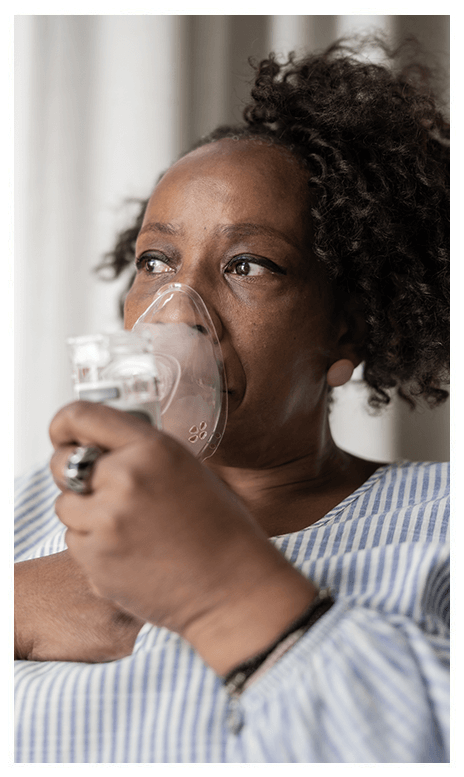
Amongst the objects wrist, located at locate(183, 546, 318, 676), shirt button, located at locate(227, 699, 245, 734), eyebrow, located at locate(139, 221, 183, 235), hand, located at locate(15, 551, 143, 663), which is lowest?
hand, located at locate(15, 551, 143, 663)

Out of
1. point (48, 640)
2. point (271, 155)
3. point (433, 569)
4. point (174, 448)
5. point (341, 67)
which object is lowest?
point (48, 640)

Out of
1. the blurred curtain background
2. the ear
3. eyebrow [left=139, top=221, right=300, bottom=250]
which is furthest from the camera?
the blurred curtain background

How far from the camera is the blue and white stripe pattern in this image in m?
0.51

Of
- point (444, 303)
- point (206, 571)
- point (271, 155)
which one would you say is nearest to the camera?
point (206, 571)

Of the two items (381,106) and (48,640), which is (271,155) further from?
(48,640)

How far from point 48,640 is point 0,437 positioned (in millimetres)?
235

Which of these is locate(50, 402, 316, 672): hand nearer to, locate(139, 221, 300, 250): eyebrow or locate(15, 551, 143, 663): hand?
locate(15, 551, 143, 663): hand

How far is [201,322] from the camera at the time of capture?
29.8 inches

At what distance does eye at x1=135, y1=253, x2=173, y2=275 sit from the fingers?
1.28ft

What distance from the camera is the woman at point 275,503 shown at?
0.50 metres

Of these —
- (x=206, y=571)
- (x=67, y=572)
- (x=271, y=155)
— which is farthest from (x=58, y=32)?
(x=206, y=571)

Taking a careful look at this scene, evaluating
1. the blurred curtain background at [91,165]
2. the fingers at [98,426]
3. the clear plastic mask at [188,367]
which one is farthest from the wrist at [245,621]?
the blurred curtain background at [91,165]

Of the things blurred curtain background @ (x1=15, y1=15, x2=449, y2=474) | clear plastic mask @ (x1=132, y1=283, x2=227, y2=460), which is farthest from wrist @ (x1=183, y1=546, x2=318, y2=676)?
blurred curtain background @ (x1=15, y1=15, x2=449, y2=474)

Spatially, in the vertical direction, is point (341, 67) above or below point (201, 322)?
above
